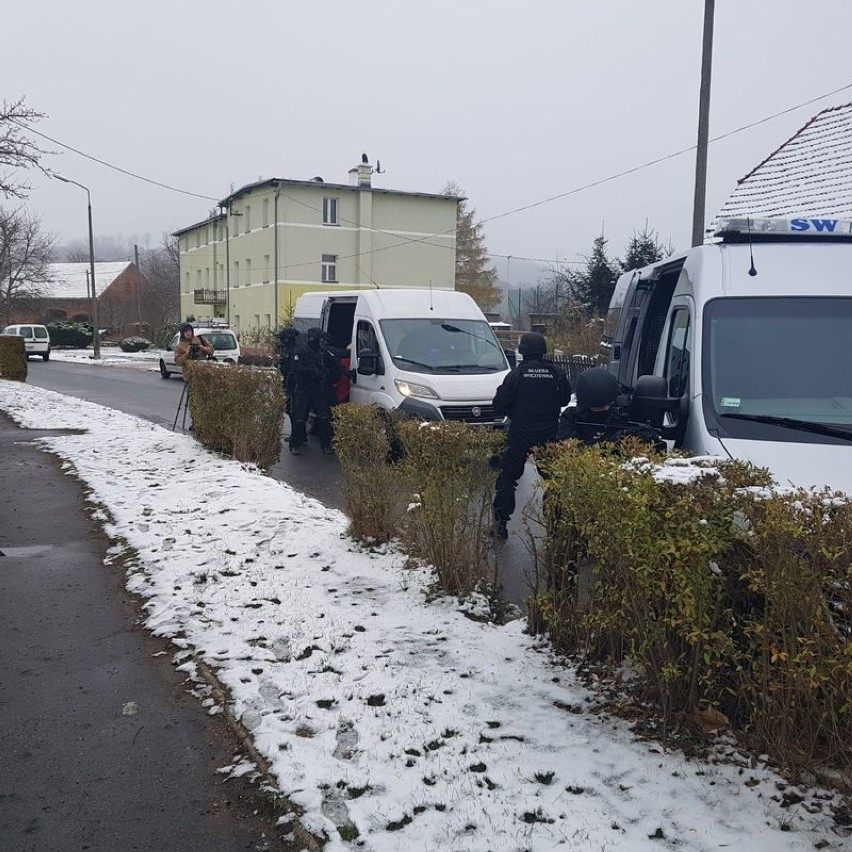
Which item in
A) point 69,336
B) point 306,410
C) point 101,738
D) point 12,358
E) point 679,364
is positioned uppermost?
point 679,364

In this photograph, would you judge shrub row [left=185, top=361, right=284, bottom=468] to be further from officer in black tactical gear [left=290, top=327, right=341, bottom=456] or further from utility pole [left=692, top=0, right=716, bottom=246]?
utility pole [left=692, top=0, right=716, bottom=246]

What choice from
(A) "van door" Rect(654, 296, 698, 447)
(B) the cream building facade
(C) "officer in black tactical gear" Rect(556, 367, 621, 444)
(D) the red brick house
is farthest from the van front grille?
(D) the red brick house

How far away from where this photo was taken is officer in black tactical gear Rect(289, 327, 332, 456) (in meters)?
12.0

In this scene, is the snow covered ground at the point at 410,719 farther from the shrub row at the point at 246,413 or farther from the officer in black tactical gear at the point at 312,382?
the officer in black tactical gear at the point at 312,382

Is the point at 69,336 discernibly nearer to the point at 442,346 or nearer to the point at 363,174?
the point at 363,174

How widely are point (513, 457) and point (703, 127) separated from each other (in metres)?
9.30

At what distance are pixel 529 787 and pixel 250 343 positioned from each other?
4305 cm

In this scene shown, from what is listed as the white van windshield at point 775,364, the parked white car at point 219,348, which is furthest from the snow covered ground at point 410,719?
the parked white car at point 219,348

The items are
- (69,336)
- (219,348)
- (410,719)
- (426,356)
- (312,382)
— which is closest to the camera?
(410,719)

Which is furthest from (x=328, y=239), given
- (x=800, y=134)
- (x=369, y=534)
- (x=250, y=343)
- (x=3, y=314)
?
(x=369, y=534)

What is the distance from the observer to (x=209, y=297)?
60.0 m

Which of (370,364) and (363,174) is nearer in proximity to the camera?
(370,364)

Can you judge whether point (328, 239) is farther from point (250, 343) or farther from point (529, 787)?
point (529, 787)

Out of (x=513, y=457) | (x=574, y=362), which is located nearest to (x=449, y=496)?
(x=513, y=457)
